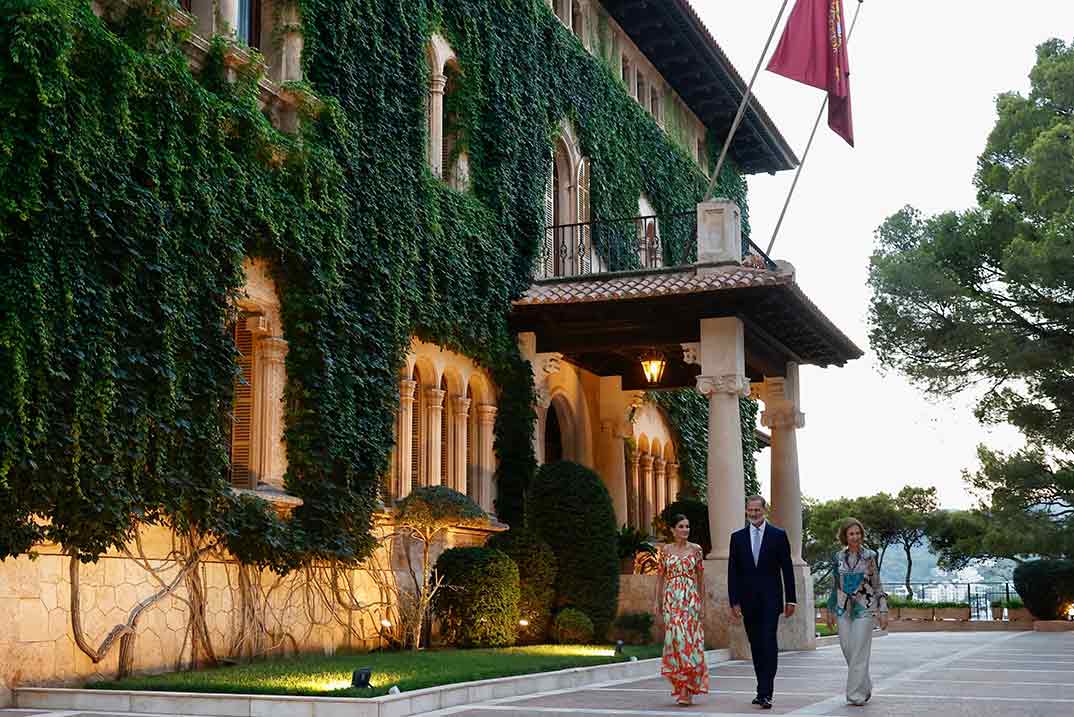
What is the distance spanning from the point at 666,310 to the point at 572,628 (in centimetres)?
510

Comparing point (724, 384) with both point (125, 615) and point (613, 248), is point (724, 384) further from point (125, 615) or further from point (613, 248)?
point (125, 615)

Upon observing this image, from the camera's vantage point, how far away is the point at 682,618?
12008 mm

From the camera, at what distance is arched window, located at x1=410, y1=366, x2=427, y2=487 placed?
18.4 m

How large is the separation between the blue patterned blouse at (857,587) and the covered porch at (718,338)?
730 centimetres

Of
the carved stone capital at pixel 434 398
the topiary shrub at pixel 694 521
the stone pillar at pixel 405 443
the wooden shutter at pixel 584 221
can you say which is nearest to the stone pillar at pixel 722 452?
the topiary shrub at pixel 694 521

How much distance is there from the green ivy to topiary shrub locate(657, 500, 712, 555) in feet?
10.4

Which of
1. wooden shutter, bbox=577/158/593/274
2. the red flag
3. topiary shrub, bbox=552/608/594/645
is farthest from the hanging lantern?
topiary shrub, bbox=552/608/594/645

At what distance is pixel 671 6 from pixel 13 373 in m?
19.0

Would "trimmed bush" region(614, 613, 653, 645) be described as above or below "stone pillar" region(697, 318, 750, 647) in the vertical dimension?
below

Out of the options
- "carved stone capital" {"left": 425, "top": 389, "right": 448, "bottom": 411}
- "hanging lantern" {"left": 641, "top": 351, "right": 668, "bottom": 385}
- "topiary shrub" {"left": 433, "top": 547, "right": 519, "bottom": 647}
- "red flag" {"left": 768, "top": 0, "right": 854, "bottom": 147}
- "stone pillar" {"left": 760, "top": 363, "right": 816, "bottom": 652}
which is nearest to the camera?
"topiary shrub" {"left": 433, "top": 547, "right": 519, "bottom": 647}

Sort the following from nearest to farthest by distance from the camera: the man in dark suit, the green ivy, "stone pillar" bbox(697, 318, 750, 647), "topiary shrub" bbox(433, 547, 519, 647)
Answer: the green ivy
the man in dark suit
"topiary shrub" bbox(433, 547, 519, 647)
"stone pillar" bbox(697, 318, 750, 647)

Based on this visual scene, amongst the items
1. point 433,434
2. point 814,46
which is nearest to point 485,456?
point 433,434

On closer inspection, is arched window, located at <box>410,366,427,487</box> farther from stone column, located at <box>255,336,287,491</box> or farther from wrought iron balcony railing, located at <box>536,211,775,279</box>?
wrought iron balcony railing, located at <box>536,211,775,279</box>

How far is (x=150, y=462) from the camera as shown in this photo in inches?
484
